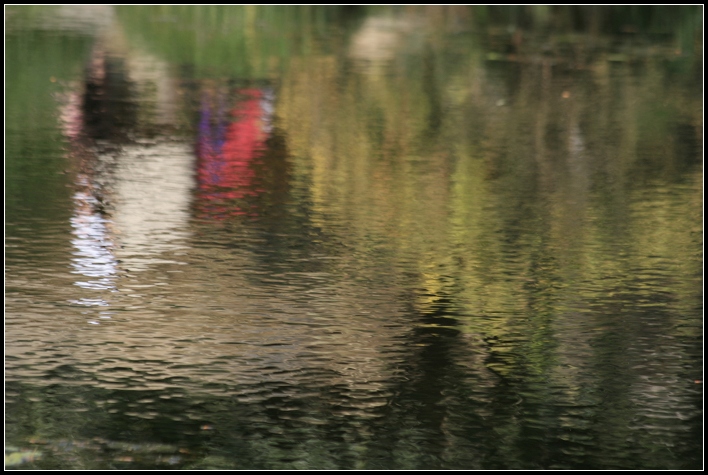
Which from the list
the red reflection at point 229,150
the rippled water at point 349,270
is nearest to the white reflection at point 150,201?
the rippled water at point 349,270

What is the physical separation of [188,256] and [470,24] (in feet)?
42.2

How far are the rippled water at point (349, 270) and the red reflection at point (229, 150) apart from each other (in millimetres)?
36

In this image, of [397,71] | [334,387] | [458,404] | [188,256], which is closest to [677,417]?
[458,404]

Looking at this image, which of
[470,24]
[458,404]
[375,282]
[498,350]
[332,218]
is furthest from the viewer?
[470,24]

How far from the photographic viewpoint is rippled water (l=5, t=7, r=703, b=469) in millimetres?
5113

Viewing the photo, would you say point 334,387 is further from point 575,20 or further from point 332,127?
point 575,20

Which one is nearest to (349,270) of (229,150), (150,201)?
(150,201)

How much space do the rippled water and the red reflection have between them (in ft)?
0.12

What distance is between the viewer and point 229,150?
10148 mm

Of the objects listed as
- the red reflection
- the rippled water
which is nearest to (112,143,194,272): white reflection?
the rippled water

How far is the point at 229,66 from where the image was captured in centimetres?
1466

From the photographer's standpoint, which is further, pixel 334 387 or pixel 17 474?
pixel 334 387

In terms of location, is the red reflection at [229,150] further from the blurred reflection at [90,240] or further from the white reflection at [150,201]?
the blurred reflection at [90,240]

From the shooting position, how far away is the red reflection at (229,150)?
854cm
